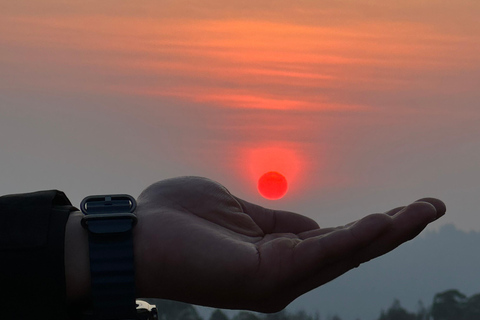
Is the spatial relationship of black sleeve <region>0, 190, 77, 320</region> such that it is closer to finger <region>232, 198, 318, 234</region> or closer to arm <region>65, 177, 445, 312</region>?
arm <region>65, 177, 445, 312</region>

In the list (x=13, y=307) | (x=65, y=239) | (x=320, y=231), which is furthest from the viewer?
(x=320, y=231)

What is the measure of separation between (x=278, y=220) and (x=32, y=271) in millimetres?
1895

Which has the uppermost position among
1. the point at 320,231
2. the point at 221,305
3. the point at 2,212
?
the point at 2,212

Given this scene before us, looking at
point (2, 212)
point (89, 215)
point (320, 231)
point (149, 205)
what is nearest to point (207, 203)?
point (149, 205)

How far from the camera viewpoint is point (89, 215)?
3615 mm

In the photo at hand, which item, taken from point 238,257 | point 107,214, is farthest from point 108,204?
point 238,257

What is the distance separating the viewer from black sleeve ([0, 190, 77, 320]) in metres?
3.45

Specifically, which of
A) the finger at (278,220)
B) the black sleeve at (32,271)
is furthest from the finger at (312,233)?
the black sleeve at (32,271)

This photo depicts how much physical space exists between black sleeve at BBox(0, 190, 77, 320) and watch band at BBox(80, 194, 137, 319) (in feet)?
0.55

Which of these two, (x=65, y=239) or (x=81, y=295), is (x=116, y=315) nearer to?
(x=81, y=295)

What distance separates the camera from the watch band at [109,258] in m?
3.54

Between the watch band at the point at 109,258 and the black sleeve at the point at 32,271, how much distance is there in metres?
0.17

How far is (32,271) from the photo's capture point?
3443 millimetres

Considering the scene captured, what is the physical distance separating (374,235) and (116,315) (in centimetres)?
142
